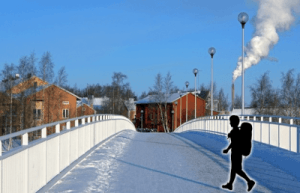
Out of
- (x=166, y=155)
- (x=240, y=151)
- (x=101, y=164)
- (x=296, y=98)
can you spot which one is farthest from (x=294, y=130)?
(x=296, y=98)

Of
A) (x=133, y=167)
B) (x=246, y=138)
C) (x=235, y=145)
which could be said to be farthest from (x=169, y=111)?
(x=246, y=138)

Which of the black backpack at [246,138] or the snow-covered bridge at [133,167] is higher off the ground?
the black backpack at [246,138]

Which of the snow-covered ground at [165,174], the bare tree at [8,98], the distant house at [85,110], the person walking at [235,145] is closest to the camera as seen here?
the person walking at [235,145]

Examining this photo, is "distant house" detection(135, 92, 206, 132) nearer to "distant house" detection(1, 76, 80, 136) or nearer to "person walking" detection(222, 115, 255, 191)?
"distant house" detection(1, 76, 80, 136)

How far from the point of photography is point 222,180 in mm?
9273

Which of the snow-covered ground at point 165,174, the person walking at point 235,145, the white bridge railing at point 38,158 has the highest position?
the person walking at point 235,145

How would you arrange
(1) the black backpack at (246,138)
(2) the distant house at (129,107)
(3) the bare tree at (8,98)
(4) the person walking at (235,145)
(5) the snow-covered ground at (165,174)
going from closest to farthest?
(1) the black backpack at (246,138) → (4) the person walking at (235,145) → (5) the snow-covered ground at (165,174) → (3) the bare tree at (8,98) → (2) the distant house at (129,107)

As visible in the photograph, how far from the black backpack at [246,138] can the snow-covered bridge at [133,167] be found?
326 cm

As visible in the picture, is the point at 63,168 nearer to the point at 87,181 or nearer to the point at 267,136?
the point at 87,181

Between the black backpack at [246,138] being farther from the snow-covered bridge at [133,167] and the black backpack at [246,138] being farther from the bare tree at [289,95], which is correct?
the bare tree at [289,95]

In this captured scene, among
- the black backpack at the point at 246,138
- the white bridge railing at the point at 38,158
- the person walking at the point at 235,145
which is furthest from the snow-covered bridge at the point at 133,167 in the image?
the black backpack at the point at 246,138

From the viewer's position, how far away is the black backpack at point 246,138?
4375 mm

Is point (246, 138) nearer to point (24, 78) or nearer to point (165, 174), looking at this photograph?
point (165, 174)

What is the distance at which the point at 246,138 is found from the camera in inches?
179
